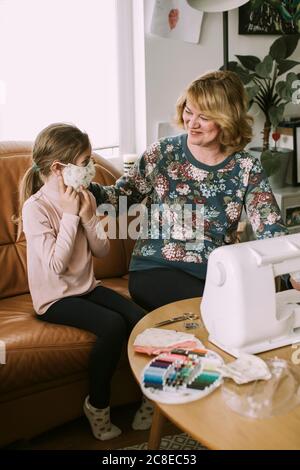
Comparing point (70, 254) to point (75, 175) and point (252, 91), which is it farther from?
point (252, 91)

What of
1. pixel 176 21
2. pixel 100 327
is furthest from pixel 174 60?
pixel 100 327

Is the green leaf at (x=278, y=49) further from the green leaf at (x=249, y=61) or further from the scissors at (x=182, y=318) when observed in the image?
the scissors at (x=182, y=318)

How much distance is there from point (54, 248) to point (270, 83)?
1.69 metres

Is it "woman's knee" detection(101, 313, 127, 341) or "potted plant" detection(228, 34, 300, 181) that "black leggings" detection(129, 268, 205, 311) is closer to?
"woman's knee" detection(101, 313, 127, 341)

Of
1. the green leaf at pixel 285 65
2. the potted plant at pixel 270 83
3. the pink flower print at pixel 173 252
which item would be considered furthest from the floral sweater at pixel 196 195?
the green leaf at pixel 285 65

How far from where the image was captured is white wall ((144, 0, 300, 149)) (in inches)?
100

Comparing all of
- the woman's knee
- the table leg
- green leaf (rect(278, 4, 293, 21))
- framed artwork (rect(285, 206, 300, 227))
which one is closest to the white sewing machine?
the table leg

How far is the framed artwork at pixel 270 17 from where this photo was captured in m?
2.74

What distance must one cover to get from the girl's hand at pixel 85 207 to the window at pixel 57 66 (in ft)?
2.82

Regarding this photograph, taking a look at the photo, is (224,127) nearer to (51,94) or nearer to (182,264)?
(182,264)

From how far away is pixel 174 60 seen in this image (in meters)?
2.60

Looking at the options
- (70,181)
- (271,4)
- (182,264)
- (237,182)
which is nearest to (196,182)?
(237,182)
